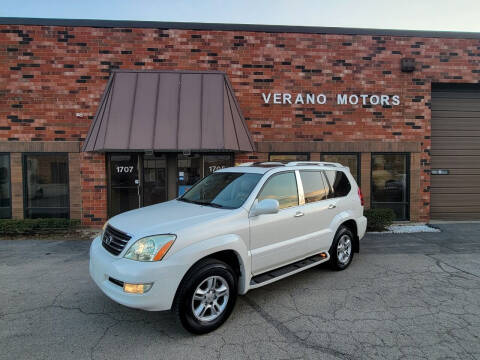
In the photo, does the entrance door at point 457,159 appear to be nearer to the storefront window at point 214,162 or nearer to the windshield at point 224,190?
the storefront window at point 214,162

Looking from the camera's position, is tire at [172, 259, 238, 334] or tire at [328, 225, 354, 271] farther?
tire at [328, 225, 354, 271]

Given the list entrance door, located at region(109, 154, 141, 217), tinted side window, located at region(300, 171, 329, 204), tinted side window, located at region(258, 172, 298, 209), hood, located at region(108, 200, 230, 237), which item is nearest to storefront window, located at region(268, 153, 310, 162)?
tinted side window, located at region(300, 171, 329, 204)

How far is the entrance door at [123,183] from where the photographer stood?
818cm

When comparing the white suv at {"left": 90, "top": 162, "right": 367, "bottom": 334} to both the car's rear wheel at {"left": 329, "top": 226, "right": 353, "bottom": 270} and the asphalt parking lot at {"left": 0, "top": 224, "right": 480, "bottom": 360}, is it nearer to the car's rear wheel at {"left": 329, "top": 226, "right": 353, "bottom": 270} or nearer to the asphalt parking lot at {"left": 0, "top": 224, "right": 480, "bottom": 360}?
the car's rear wheel at {"left": 329, "top": 226, "right": 353, "bottom": 270}

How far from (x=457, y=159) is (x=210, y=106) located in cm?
795

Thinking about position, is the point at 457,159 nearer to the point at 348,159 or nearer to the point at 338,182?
the point at 348,159

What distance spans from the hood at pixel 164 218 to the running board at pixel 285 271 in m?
0.94

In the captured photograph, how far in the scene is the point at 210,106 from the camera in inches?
303

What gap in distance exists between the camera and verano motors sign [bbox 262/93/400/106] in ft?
27.7

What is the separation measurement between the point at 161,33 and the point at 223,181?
5.94m

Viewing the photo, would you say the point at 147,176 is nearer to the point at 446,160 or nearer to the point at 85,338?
the point at 85,338

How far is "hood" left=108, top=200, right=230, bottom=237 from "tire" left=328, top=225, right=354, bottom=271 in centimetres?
223

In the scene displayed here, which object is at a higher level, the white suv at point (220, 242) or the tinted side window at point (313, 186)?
the tinted side window at point (313, 186)

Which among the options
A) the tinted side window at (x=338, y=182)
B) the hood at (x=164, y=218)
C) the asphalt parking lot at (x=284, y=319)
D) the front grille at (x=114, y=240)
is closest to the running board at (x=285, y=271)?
the asphalt parking lot at (x=284, y=319)
